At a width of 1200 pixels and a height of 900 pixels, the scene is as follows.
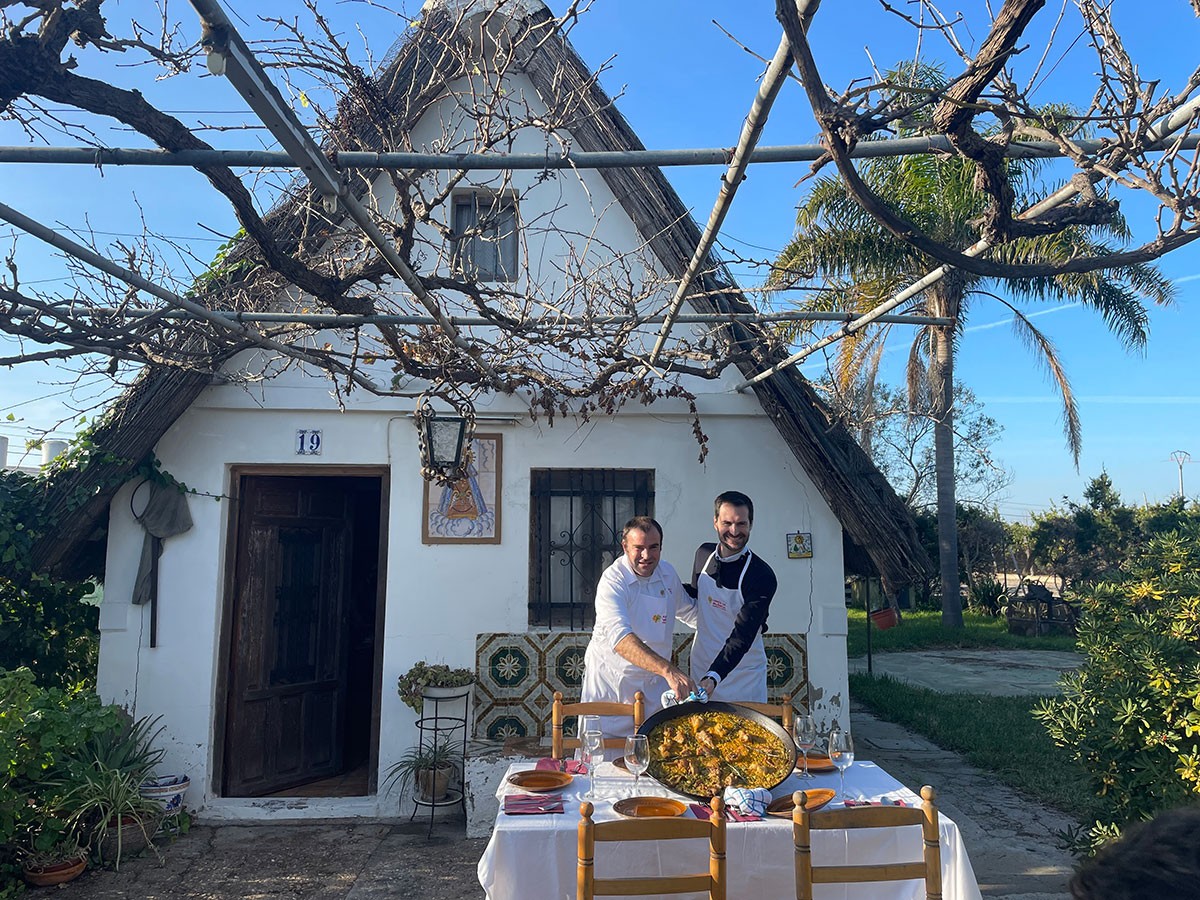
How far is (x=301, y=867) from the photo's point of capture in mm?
4785

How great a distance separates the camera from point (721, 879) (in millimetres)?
2611

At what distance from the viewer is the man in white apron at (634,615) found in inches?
168

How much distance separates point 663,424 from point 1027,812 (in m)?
3.66

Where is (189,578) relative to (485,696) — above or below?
above

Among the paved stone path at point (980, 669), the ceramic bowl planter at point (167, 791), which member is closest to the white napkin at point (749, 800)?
the ceramic bowl planter at point (167, 791)

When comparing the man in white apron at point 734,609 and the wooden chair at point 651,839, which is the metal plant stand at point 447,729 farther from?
the wooden chair at point 651,839

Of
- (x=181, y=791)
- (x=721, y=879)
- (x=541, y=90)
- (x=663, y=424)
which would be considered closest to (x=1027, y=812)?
(x=663, y=424)

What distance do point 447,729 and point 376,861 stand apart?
95 cm

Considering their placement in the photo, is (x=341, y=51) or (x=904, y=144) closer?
(x=904, y=144)

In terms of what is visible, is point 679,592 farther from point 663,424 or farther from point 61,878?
point 61,878

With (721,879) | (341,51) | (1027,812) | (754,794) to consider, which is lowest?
(1027,812)

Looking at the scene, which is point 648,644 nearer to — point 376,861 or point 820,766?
point 820,766

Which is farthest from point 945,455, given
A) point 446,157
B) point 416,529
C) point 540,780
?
point 446,157

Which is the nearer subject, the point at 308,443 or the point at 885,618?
the point at 308,443
